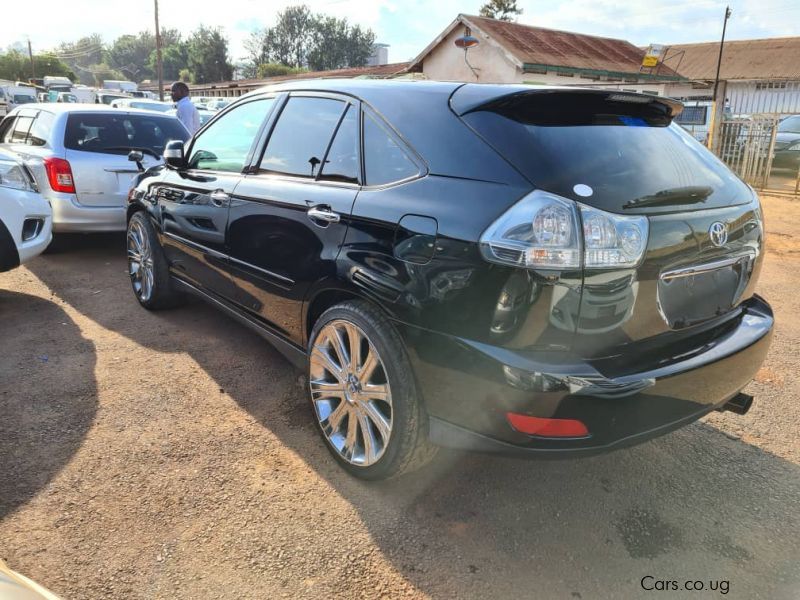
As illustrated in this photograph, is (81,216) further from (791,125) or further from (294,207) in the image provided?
(791,125)

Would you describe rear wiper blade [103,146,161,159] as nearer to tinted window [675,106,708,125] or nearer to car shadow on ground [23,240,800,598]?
car shadow on ground [23,240,800,598]

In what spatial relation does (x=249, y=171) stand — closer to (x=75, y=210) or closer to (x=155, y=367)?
(x=155, y=367)

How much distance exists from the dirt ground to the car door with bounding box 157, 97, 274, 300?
0.70 metres

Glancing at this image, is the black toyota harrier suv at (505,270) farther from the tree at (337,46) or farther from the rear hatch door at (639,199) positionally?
the tree at (337,46)

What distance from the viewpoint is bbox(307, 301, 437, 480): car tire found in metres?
2.35

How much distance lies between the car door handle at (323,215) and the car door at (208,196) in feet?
2.90

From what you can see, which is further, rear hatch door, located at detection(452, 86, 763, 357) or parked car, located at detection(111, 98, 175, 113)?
parked car, located at detection(111, 98, 175, 113)

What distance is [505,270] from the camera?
1986mm

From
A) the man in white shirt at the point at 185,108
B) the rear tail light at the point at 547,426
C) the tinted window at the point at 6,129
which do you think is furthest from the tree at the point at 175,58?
the rear tail light at the point at 547,426

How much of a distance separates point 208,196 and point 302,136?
882 mm

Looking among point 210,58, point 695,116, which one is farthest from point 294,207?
point 210,58

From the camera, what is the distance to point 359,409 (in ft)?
8.58

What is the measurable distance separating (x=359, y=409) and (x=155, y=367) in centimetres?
186

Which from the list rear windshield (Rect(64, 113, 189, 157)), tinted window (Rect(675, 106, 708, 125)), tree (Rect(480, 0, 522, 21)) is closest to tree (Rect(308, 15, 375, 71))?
tree (Rect(480, 0, 522, 21))
